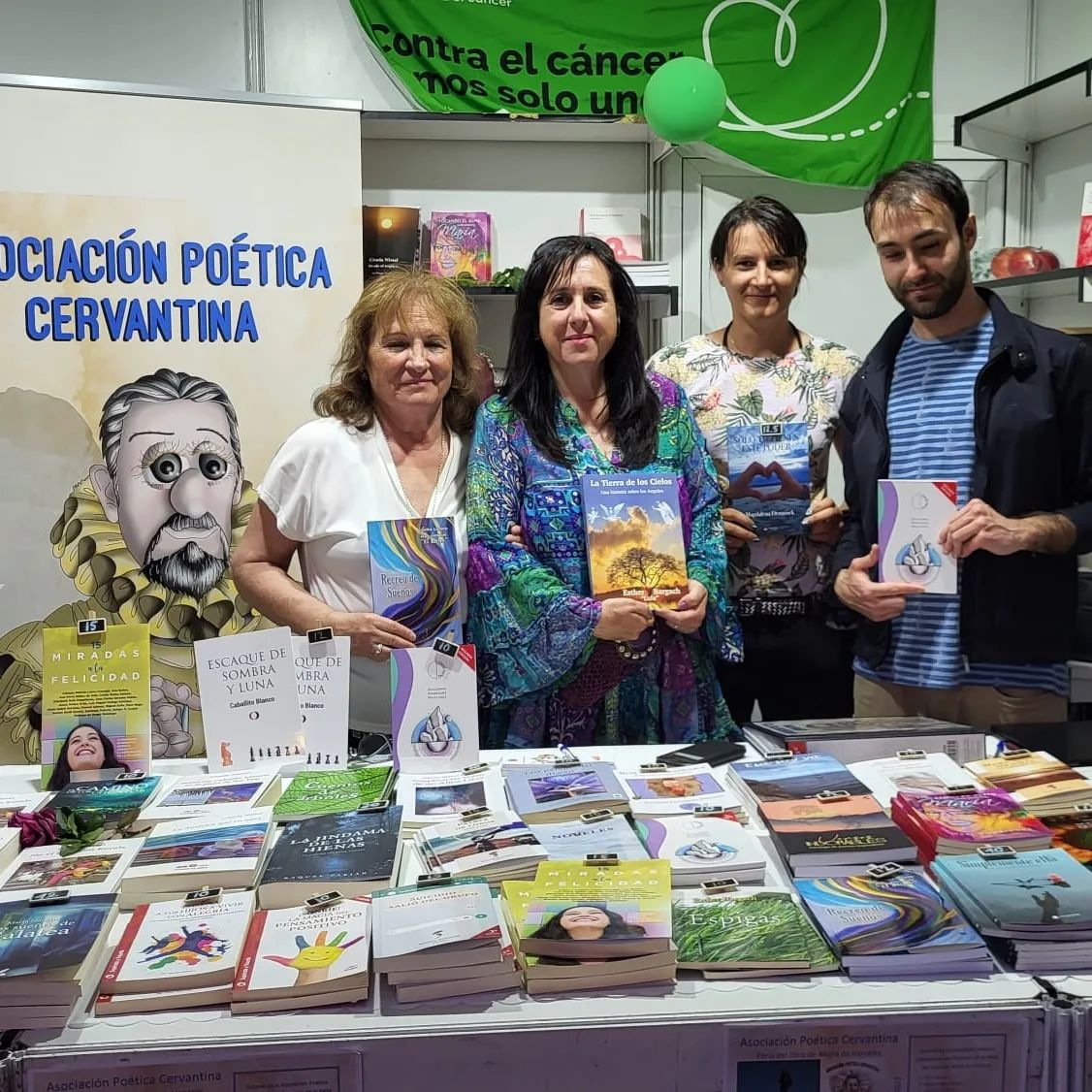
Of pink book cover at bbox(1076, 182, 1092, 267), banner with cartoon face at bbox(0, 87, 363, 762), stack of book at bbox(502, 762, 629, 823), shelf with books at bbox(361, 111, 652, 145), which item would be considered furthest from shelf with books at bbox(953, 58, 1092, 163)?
stack of book at bbox(502, 762, 629, 823)

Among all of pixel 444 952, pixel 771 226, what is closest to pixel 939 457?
pixel 771 226

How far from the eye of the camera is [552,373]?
7.36 ft

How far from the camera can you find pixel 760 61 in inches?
166

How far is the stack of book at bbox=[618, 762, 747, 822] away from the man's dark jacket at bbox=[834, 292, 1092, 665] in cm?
81

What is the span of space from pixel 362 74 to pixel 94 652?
10.1 feet

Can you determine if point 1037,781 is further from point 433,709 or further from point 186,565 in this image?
point 186,565

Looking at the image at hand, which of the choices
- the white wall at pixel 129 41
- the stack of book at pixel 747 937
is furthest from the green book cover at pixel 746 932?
the white wall at pixel 129 41

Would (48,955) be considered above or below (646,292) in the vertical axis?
below

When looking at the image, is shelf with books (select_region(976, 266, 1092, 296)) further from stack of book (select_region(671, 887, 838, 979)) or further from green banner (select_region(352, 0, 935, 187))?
stack of book (select_region(671, 887, 838, 979))

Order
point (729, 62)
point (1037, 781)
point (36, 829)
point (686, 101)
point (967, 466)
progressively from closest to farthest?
point (36, 829)
point (1037, 781)
point (967, 466)
point (686, 101)
point (729, 62)

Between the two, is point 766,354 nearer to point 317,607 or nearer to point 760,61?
point 317,607

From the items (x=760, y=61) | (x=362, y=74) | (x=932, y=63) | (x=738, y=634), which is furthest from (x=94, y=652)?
(x=932, y=63)

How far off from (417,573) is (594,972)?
38.2 inches

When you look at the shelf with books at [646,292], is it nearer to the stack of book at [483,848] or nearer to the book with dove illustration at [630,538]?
the book with dove illustration at [630,538]
